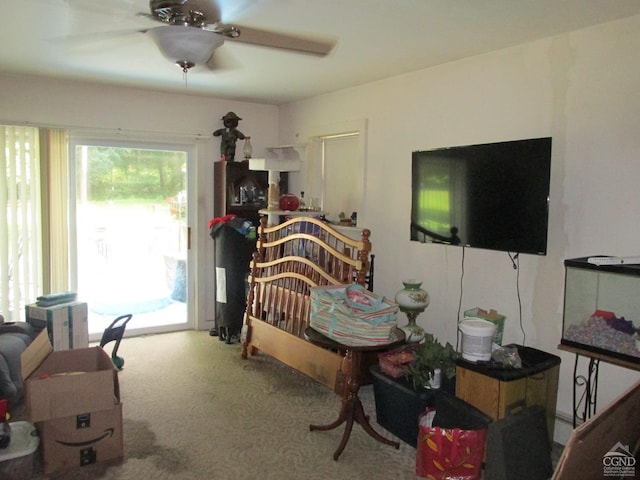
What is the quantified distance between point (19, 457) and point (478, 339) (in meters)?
2.39

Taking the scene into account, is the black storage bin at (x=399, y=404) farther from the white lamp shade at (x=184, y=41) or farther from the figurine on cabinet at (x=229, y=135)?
the figurine on cabinet at (x=229, y=135)

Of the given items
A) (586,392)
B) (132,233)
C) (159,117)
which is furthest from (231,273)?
(586,392)

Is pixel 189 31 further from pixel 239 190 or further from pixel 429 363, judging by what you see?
pixel 239 190

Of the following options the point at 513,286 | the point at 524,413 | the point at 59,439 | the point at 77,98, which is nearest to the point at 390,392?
the point at 524,413

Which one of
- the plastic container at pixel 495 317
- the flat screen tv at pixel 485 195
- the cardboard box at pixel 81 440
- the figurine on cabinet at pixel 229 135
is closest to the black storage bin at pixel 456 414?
the plastic container at pixel 495 317

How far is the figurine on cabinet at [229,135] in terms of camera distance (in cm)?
510

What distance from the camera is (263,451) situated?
283cm

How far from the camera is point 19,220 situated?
432 cm

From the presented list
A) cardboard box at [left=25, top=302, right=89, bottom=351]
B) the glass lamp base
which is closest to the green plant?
the glass lamp base

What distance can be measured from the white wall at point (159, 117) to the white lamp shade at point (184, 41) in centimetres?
291

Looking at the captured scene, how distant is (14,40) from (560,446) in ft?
13.7

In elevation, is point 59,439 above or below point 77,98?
below

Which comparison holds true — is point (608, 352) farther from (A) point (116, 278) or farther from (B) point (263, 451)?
(A) point (116, 278)

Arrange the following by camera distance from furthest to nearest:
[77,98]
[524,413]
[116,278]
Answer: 1. [116,278]
2. [77,98]
3. [524,413]
